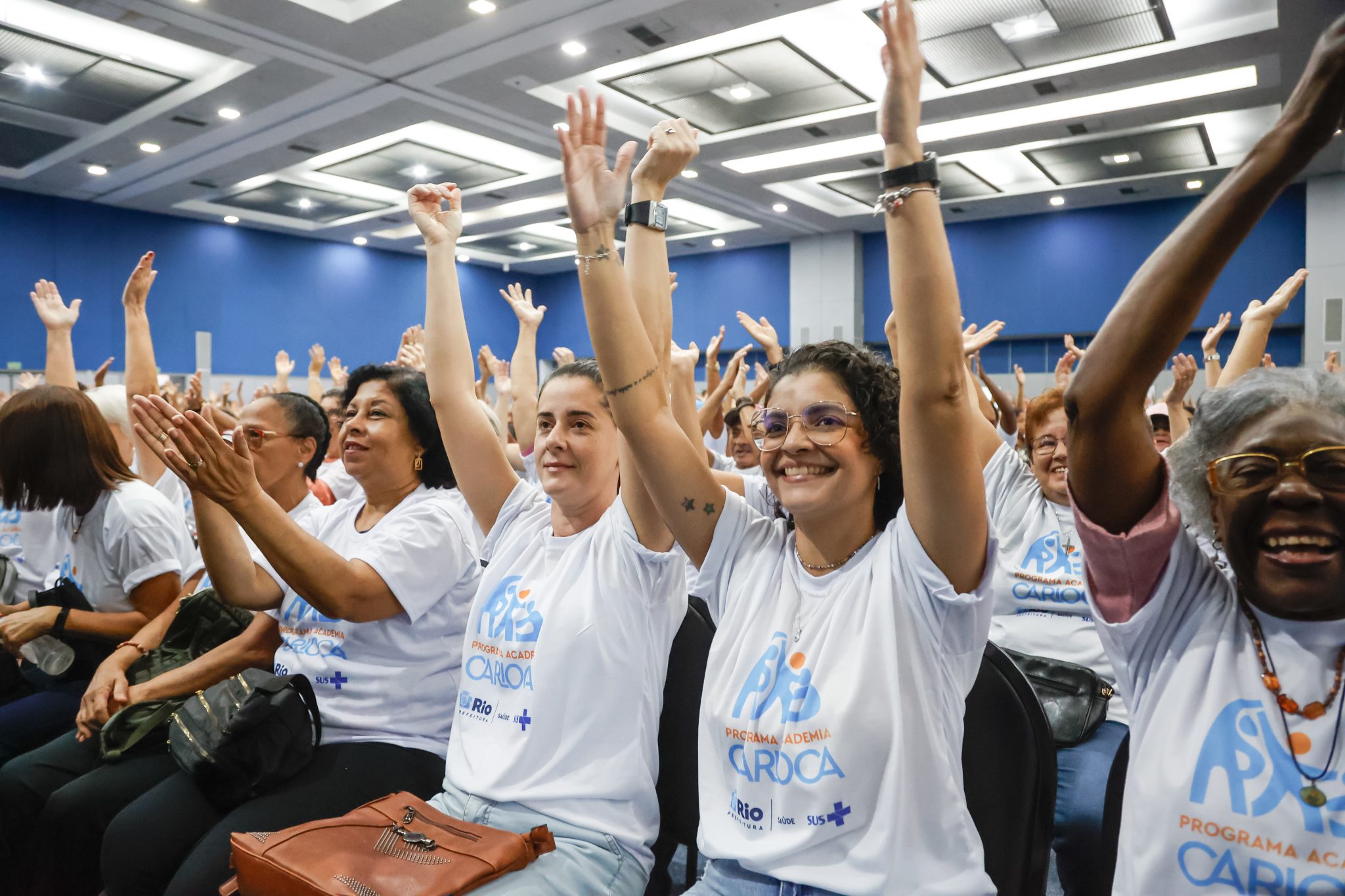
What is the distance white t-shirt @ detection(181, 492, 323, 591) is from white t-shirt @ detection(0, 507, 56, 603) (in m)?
0.45

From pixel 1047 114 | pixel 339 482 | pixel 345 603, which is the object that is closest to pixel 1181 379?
pixel 345 603

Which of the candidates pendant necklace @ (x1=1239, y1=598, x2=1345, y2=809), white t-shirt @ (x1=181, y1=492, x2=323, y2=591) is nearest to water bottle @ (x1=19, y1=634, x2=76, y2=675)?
white t-shirt @ (x1=181, y1=492, x2=323, y2=591)

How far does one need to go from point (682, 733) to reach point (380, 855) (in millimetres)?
587

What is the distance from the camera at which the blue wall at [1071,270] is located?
10.7m

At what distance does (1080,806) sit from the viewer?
6.70 ft

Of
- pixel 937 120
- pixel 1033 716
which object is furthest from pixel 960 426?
pixel 937 120

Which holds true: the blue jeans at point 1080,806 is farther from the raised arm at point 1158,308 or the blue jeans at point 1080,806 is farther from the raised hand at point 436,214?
the raised hand at point 436,214

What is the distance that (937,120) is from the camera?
8.50 meters

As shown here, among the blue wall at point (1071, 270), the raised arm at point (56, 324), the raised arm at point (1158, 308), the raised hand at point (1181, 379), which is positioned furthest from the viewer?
the blue wall at point (1071, 270)

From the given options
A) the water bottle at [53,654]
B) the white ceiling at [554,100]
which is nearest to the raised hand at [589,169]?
the water bottle at [53,654]

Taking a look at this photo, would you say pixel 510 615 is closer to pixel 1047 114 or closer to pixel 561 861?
pixel 561 861

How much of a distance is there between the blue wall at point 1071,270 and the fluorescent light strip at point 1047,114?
3.40m

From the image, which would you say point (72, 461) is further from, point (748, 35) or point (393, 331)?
point (393, 331)

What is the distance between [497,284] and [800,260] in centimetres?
581
